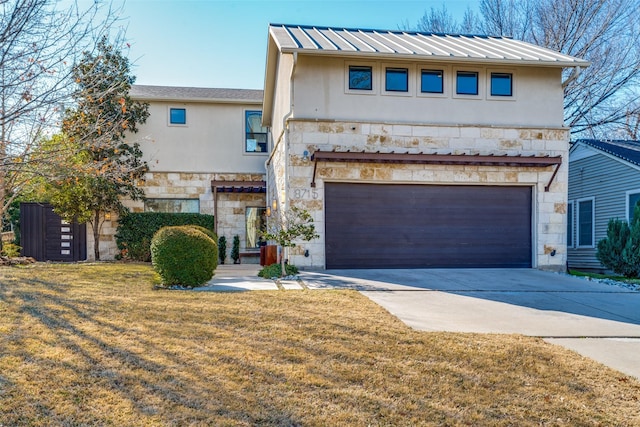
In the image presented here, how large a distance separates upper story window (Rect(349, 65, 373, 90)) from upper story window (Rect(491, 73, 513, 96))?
10.5 ft

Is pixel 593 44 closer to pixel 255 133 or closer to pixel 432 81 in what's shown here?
pixel 432 81

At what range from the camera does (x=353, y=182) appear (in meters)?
11.2

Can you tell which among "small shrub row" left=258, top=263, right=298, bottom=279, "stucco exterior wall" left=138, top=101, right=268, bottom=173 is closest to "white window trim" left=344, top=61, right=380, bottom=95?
"small shrub row" left=258, top=263, right=298, bottom=279

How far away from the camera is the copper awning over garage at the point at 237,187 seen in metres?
15.9

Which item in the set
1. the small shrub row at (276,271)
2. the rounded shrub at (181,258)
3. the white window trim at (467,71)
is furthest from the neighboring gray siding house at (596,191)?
the rounded shrub at (181,258)

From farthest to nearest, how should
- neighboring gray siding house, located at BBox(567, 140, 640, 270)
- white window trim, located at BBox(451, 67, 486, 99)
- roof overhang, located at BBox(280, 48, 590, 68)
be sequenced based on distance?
1. neighboring gray siding house, located at BBox(567, 140, 640, 270)
2. white window trim, located at BBox(451, 67, 486, 99)
3. roof overhang, located at BBox(280, 48, 590, 68)

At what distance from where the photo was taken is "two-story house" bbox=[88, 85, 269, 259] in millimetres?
16078

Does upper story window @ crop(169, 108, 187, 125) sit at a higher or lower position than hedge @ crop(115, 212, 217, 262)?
higher

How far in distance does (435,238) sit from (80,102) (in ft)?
27.1

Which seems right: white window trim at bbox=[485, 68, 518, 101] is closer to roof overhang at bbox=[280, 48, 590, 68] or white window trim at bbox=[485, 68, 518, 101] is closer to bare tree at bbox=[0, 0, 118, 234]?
roof overhang at bbox=[280, 48, 590, 68]

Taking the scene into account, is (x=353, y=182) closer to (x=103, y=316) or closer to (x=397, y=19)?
(x=103, y=316)

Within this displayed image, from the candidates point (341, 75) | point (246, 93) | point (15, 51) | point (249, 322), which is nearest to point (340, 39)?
point (341, 75)

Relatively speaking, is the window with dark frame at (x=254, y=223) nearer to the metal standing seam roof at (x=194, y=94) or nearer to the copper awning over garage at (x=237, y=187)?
the copper awning over garage at (x=237, y=187)

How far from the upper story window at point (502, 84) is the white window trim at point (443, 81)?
47.0 inches
